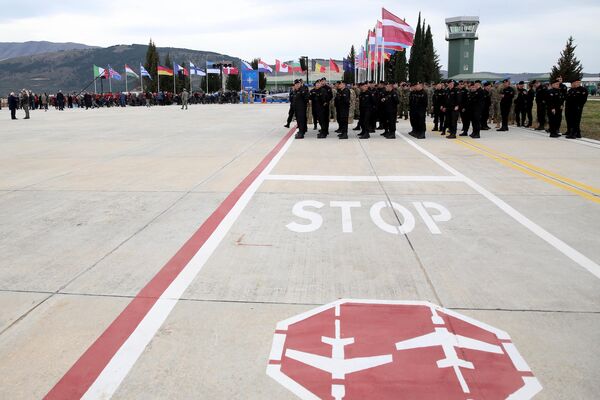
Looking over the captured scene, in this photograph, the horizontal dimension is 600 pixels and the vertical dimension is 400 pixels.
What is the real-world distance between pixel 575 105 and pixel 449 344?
15055 millimetres

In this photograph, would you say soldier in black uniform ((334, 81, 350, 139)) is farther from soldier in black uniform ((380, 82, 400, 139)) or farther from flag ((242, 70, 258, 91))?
flag ((242, 70, 258, 91))

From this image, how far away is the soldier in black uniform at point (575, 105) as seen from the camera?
15.7 metres

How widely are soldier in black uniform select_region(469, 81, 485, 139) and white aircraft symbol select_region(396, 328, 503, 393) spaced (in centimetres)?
1404

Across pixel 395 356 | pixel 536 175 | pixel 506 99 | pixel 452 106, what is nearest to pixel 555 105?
pixel 506 99

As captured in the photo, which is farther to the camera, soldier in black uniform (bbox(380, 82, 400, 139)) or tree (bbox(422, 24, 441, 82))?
tree (bbox(422, 24, 441, 82))

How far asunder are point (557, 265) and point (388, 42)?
2098 centimetres

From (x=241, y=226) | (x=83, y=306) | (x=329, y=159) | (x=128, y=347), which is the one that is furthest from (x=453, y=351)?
(x=329, y=159)

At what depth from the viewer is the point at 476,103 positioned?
1673 centimetres

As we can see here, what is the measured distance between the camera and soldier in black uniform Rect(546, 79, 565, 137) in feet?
54.3

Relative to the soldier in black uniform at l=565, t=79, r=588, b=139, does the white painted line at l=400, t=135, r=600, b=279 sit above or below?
below

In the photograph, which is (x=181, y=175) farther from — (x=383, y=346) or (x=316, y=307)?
(x=383, y=346)

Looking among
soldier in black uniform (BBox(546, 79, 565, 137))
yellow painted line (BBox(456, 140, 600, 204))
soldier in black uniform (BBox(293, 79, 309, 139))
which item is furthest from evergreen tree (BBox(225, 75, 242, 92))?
yellow painted line (BBox(456, 140, 600, 204))

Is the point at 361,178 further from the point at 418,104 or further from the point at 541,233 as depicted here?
the point at 418,104

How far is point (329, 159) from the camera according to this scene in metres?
12.1
